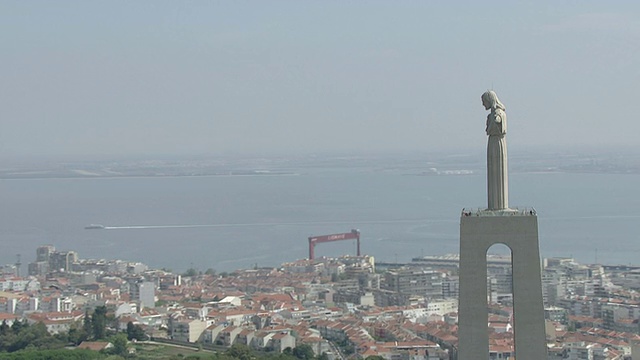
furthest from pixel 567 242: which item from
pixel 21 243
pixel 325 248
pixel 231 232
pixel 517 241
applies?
pixel 517 241

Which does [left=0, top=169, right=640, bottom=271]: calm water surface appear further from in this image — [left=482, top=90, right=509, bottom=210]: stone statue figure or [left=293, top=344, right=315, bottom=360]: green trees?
[left=482, top=90, right=509, bottom=210]: stone statue figure

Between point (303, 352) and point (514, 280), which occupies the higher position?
point (514, 280)

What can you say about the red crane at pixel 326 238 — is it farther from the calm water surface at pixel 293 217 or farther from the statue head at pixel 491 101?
the statue head at pixel 491 101

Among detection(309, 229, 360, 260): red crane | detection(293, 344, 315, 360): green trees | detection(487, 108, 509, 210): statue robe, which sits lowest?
detection(293, 344, 315, 360): green trees

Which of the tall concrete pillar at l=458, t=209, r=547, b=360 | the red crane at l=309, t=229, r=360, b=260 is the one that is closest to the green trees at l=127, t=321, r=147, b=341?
the tall concrete pillar at l=458, t=209, r=547, b=360

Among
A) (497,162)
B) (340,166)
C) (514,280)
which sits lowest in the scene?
(340,166)

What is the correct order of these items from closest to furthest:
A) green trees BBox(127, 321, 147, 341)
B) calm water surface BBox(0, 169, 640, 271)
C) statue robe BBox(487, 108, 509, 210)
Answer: statue robe BBox(487, 108, 509, 210) → green trees BBox(127, 321, 147, 341) → calm water surface BBox(0, 169, 640, 271)

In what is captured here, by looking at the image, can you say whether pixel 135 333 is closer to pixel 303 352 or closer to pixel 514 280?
pixel 303 352

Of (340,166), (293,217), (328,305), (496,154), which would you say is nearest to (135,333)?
(328,305)
